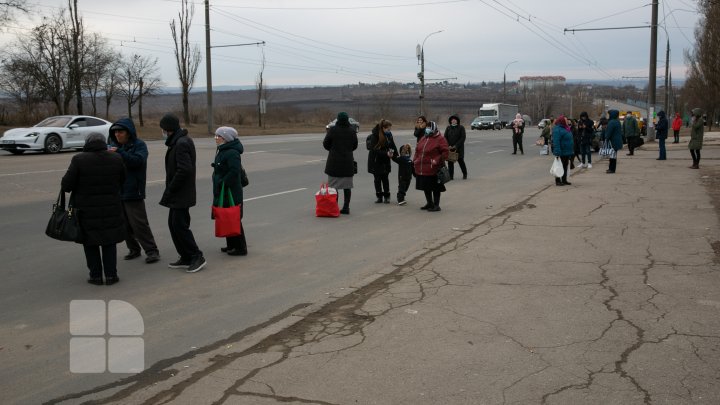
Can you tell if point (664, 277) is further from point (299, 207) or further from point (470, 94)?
point (470, 94)

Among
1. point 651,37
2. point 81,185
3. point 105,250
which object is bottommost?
point 105,250

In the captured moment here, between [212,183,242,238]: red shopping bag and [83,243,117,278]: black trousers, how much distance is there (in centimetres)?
145

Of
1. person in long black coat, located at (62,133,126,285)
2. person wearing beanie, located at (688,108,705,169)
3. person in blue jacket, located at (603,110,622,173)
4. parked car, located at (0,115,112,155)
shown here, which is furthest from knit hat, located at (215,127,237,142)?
parked car, located at (0,115,112,155)

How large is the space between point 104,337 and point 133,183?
9.43ft

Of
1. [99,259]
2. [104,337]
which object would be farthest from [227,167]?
[104,337]

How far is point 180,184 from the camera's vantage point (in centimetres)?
761

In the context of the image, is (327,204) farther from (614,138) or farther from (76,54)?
(76,54)

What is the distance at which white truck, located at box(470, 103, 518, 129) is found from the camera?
227ft

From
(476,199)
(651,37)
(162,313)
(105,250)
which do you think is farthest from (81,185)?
(651,37)

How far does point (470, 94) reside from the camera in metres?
170

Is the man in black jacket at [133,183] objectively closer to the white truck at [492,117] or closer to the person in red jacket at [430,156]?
the person in red jacket at [430,156]

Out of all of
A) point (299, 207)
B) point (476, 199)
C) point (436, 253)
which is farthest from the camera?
point (476, 199)

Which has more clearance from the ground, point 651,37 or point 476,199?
point 651,37

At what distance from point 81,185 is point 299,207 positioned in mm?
6350
